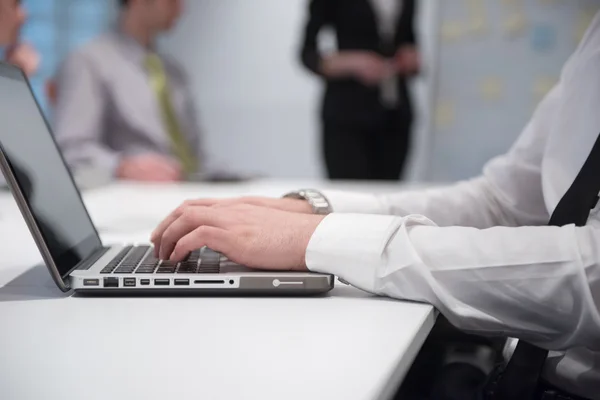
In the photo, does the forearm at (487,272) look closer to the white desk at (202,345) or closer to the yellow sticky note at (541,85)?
the white desk at (202,345)

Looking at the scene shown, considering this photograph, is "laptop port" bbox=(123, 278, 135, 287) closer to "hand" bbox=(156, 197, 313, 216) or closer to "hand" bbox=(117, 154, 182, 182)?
"hand" bbox=(156, 197, 313, 216)

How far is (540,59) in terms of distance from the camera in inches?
155

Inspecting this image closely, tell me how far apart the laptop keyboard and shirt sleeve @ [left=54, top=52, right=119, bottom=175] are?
1622 millimetres

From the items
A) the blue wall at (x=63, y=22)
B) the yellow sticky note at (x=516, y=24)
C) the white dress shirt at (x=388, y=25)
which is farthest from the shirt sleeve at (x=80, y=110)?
the yellow sticky note at (x=516, y=24)

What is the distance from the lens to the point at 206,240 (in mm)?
827

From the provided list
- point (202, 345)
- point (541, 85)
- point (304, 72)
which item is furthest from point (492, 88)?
point (202, 345)

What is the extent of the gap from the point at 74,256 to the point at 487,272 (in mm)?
448

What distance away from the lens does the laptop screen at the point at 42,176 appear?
0.79 metres

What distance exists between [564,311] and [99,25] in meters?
3.82

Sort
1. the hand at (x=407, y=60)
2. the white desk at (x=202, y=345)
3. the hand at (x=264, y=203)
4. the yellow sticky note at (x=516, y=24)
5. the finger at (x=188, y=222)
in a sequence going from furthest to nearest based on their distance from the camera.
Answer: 1. the yellow sticky note at (x=516, y=24)
2. the hand at (x=407, y=60)
3. the hand at (x=264, y=203)
4. the finger at (x=188, y=222)
5. the white desk at (x=202, y=345)

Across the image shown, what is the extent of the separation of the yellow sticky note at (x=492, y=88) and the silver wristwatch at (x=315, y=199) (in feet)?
10.2

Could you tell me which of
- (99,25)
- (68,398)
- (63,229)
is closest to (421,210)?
(63,229)

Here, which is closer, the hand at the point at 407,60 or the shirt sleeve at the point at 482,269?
the shirt sleeve at the point at 482,269

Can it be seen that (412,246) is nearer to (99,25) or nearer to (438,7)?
(438,7)
